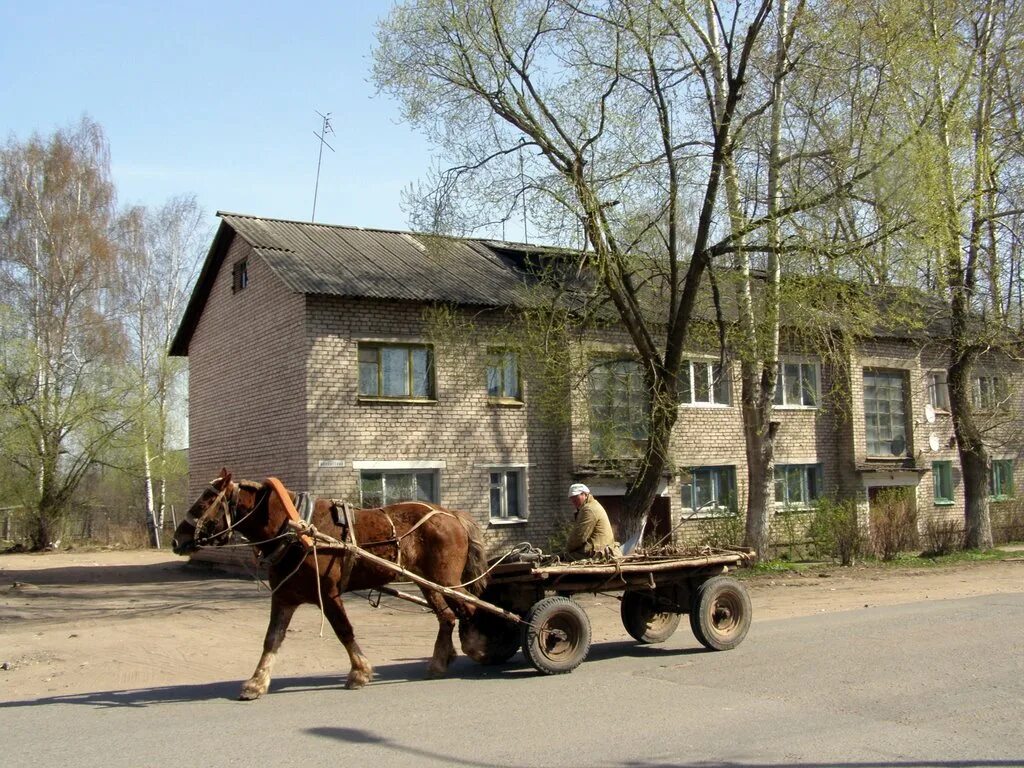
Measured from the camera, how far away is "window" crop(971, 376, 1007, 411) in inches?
1134

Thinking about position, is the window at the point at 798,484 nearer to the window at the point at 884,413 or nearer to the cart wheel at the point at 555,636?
the window at the point at 884,413

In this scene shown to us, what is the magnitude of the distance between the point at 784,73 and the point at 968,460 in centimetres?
1312

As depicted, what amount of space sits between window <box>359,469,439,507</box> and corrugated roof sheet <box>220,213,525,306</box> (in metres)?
3.71

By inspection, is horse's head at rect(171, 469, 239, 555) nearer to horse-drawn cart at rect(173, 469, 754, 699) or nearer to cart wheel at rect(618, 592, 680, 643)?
horse-drawn cart at rect(173, 469, 754, 699)

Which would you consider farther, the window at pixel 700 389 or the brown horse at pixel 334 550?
the window at pixel 700 389

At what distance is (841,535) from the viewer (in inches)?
876

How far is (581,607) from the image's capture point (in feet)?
33.0

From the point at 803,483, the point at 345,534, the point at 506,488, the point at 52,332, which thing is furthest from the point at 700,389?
the point at 52,332

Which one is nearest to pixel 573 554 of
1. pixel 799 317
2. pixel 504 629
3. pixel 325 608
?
pixel 504 629

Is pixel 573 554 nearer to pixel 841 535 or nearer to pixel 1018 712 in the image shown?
pixel 1018 712

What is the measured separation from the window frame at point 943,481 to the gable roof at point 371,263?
1445cm

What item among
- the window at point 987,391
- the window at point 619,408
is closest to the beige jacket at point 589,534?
the window at point 619,408

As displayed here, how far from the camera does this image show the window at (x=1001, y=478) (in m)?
32.3

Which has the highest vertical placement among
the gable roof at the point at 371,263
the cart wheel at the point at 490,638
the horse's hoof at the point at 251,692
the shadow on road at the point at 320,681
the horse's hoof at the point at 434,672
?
the gable roof at the point at 371,263
